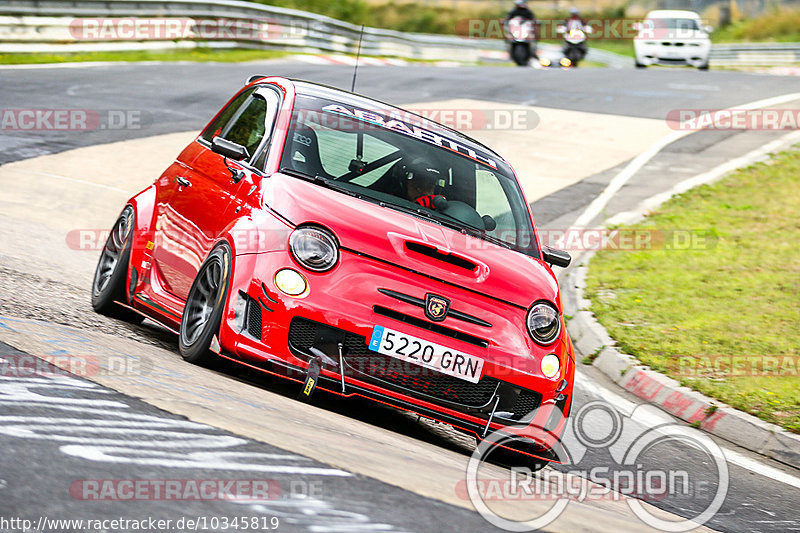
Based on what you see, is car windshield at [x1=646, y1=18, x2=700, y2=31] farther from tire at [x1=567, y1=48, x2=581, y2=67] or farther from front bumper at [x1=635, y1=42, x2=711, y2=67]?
tire at [x1=567, y1=48, x2=581, y2=67]

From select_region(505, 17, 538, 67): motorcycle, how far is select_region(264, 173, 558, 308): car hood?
26.6 meters

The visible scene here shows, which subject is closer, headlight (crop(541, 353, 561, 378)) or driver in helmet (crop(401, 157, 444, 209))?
headlight (crop(541, 353, 561, 378))

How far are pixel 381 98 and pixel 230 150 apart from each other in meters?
13.8

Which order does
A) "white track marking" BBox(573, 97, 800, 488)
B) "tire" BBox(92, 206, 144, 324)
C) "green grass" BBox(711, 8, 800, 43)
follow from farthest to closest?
"green grass" BBox(711, 8, 800, 43), "tire" BBox(92, 206, 144, 324), "white track marking" BBox(573, 97, 800, 488)

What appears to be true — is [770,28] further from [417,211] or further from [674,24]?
[417,211]

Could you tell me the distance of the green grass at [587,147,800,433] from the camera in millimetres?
7418

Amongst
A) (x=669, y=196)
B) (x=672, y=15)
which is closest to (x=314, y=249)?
(x=669, y=196)

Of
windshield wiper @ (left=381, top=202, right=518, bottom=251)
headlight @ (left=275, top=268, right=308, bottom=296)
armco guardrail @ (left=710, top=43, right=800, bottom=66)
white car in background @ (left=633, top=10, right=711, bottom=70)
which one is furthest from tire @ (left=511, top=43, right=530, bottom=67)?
headlight @ (left=275, top=268, right=308, bottom=296)

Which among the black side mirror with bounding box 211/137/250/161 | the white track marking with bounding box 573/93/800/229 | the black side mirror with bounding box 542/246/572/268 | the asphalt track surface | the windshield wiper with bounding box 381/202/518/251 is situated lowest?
the white track marking with bounding box 573/93/800/229

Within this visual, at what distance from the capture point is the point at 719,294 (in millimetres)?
9570

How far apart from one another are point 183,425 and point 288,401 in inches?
46.7

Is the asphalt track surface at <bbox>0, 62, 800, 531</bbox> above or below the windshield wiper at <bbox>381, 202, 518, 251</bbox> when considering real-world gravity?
below

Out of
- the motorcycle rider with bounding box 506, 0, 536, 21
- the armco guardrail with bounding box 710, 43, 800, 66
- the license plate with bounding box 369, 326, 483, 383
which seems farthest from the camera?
the armco guardrail with bounding box 710, 43, 800, 66

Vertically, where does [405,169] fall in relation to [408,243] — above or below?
above
